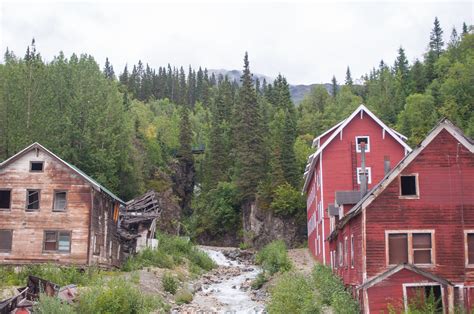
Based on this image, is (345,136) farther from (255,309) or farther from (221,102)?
(221,102)

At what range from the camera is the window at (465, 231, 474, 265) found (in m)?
23.9

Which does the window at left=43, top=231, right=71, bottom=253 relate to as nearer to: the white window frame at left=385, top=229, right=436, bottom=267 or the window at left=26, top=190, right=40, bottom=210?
the window at left=26, top=190, right=40, bottom=210

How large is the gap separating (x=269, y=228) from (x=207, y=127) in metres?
51.5

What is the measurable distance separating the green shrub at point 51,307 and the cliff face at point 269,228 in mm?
43495

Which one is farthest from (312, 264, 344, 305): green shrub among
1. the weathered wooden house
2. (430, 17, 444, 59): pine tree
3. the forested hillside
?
(430, 17, 444, 59): pine tree

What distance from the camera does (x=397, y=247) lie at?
24219 mm

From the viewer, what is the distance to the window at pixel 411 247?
24.0 metres

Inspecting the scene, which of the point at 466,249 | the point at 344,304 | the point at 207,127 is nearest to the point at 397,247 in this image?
the point at 466,249

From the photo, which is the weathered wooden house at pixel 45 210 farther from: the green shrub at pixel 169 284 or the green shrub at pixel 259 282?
the green shrub at pixel 259 282

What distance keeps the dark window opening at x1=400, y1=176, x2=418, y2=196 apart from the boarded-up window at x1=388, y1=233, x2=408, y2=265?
1783 mm

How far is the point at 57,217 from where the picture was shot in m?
38.8

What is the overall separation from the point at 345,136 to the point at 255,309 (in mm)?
16536

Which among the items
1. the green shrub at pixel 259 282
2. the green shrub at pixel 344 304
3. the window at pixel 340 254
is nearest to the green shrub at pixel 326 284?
the window at pixel 340 254

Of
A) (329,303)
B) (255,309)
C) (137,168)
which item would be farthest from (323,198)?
(137,168)
